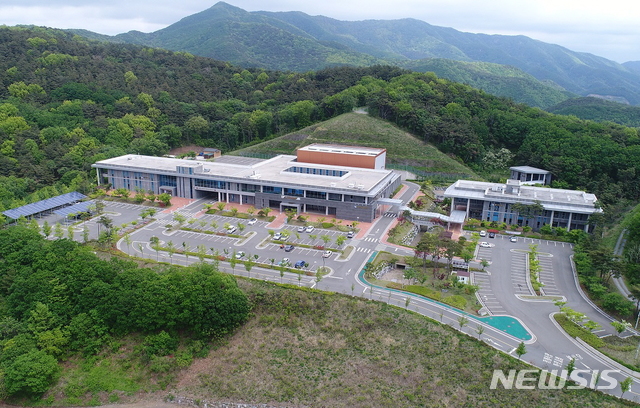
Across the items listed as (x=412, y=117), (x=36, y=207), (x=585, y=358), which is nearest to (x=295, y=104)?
(x=412, y=117)

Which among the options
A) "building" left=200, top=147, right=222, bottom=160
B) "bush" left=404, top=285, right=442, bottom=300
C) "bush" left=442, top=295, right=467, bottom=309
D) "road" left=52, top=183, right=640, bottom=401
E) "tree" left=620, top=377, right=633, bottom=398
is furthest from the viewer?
"building" left=200, top=147, right=222, bottom=160

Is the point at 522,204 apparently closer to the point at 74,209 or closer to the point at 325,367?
the point at 325,367

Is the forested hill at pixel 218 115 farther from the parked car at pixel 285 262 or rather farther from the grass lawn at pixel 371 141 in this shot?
the parked car at pixel 285 262

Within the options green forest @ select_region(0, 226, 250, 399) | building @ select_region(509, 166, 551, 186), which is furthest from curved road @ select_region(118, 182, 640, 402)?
building @ select_region(509, 166, 551, 186)

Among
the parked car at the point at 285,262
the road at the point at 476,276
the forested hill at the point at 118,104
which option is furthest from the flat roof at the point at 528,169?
the parked car at the point at 285,262

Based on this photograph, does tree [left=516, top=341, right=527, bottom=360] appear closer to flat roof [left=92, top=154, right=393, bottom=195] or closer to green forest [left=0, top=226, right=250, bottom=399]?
green forest [left=0, top=226, right=250, bottom=399]
